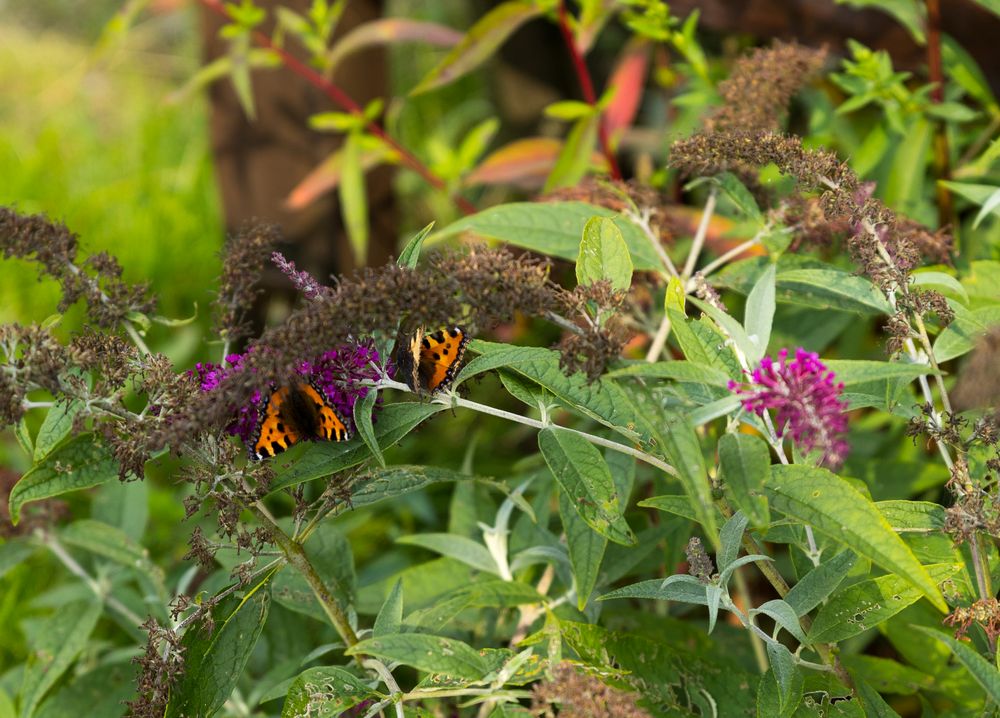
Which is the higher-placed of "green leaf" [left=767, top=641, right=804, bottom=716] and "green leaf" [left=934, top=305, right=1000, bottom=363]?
"green leaf" [left=934, top=305, right=1000, bottom=363]

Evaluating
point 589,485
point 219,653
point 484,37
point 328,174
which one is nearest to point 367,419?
point 589,485

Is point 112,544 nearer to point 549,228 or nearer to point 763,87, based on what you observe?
point 549,228

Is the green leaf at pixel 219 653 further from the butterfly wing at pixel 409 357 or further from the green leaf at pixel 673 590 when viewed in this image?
the green leaf at pixel 673 590

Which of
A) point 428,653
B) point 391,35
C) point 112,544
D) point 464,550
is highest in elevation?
point 391,35

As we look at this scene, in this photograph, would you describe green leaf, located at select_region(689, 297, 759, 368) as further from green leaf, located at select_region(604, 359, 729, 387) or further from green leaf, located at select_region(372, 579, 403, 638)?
green leaf, located at select_region(372, 579, 403, 638)

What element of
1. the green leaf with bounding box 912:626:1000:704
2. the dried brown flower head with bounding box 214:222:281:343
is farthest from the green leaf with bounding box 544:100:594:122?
the green leaf with bounding box 912:626:1000:704

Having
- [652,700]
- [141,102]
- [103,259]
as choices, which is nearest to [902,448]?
[652,700]

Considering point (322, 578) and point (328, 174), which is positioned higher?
point (328, 174)
